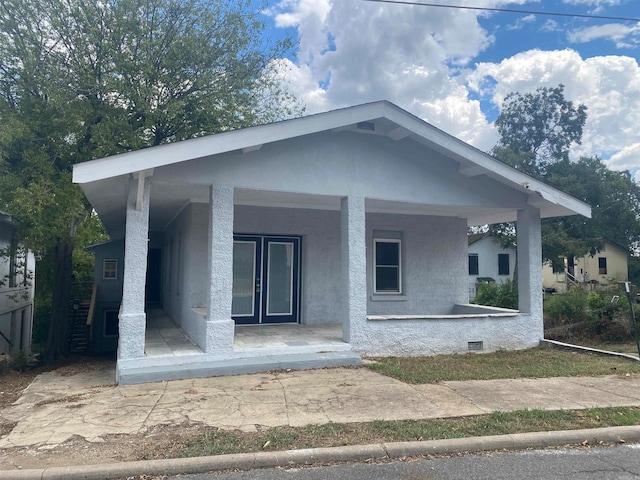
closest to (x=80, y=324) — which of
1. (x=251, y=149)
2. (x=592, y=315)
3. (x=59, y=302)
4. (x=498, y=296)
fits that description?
(x=59, y=302)

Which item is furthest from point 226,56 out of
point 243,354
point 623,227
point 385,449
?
point 623,227

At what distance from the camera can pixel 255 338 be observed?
9352 mm

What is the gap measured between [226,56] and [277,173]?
6918 millimetres

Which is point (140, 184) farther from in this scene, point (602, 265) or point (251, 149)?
point (602, 265)

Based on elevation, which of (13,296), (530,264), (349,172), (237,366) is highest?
(349,172)

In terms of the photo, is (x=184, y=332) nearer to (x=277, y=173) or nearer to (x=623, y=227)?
(x=277, y=173)

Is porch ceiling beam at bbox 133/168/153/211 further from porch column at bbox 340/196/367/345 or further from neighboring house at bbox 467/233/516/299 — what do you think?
neighboring house at bbox 467/233/516/299

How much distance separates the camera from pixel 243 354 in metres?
8.10

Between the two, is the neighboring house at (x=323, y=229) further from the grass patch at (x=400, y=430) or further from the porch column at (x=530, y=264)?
the grass patch at (x=400, y=430)

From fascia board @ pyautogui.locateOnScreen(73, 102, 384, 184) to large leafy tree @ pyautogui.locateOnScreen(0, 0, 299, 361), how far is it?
3.96m

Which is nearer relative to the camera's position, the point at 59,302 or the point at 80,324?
the point at 59,302

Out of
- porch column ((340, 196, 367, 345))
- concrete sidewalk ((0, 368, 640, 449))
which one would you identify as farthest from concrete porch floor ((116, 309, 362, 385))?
porch column ((340, 196, 367, 345))

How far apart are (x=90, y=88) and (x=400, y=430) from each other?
37.8 ft

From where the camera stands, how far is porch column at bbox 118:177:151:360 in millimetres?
7539
